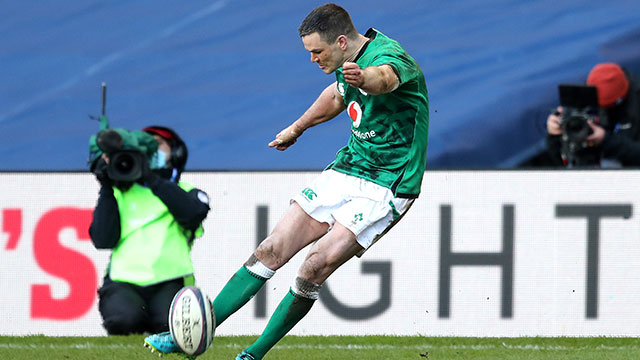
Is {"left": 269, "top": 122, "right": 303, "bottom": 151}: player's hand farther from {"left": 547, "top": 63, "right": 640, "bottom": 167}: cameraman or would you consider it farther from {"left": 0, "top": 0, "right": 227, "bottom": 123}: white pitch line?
{"left": 0, "top": 0, "right": 227, "bottom": 123}: white pitch line

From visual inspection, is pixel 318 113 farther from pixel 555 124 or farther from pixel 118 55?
pixel 118 55

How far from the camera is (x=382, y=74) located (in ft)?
11.3

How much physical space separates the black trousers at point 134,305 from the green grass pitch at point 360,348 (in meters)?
0.08

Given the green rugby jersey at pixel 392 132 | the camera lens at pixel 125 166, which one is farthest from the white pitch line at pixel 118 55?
the green rugby jersey at pixel 392 132

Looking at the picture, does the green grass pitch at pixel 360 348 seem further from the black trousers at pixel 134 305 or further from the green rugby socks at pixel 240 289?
the green rugby socks at pixel 240 289

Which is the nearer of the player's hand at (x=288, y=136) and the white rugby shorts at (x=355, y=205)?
the white rugby shorts at (x=355, y=205)

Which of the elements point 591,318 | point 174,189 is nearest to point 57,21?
point 174,189

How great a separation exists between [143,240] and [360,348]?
4.08 feet

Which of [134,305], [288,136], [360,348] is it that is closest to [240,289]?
[288,136]

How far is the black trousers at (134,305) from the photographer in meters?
5.12

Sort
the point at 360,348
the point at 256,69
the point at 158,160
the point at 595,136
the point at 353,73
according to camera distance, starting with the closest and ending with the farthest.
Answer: the point at 353,73 → the point at 360,348 → the point at 158,160 → the point at 595,136 → the point at 256,69

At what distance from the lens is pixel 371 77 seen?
3371 mm

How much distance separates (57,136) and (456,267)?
12.4ft

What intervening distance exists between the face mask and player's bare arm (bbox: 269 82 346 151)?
1.42m
